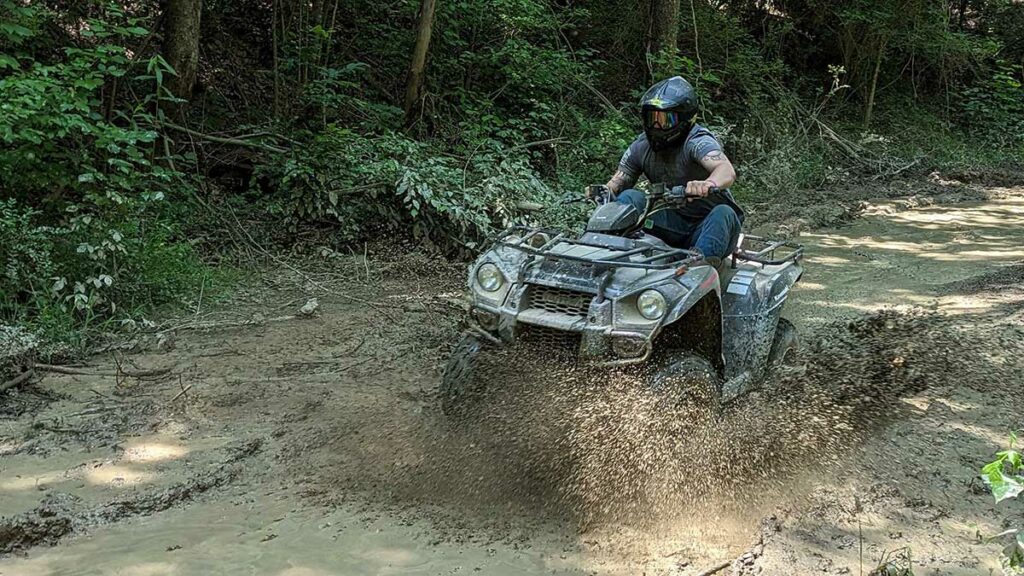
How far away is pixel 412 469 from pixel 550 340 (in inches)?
37.2

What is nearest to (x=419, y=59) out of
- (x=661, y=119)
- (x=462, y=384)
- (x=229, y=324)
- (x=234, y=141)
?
(x=234, y=141)

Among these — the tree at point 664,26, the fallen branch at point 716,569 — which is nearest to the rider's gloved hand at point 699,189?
the fallen branch at point 716,569

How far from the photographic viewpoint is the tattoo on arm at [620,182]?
5199 millimetres

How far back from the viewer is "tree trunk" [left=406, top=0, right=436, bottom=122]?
32.1 feet

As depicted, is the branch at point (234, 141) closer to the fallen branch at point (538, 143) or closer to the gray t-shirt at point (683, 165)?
the fallen branch at point (538, 143)

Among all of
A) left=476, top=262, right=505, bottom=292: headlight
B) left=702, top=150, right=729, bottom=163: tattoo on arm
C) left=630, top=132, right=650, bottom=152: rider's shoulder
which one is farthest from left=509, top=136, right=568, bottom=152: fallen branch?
left=476, top=262, right=505, bottom=292: headlight

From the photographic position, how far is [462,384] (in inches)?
173

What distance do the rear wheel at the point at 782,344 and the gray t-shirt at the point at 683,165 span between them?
93 cm

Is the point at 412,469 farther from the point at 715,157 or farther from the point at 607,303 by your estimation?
the point at 715,157

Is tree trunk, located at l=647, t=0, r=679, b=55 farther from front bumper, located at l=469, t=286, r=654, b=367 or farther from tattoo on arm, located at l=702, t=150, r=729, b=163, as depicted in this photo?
front bumper, located at l=469, t=286, r=654, b=367

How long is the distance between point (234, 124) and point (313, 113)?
96 cm

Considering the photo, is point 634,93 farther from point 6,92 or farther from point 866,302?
point 6,92

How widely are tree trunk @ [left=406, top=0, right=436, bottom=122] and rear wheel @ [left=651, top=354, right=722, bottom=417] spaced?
6690 millimetres

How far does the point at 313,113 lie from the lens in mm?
9539
